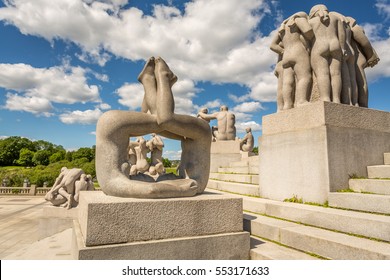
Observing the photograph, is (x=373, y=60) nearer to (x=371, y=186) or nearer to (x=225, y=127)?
(x=371, y=186)

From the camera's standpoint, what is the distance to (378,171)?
4691 mm

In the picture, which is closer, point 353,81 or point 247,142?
point 353,81

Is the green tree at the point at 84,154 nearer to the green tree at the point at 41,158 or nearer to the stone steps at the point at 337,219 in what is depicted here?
the green tree at the point at 41,158

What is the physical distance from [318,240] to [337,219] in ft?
1.95

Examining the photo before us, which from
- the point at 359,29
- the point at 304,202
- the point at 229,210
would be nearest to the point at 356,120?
the point at 304,202

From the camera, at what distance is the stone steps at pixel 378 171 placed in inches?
178

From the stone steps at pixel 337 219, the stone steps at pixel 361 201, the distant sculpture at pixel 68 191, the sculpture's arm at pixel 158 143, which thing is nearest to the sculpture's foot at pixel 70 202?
the distant sculpture at pixel 68 191

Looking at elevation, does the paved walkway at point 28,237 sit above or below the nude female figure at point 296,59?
below

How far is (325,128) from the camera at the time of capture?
455 cm

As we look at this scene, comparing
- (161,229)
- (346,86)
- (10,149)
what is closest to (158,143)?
(346,86)

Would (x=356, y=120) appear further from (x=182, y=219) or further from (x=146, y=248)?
(x=146, y=248)

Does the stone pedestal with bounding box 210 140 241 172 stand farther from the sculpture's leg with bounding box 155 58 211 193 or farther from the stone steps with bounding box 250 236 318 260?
the stone steps with bounding box 250 236 318 260

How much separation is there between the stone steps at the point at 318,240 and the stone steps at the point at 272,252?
12cm

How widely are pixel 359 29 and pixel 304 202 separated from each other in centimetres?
426
